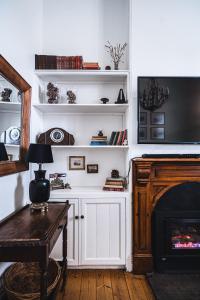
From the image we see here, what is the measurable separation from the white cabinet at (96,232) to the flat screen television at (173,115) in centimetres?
83

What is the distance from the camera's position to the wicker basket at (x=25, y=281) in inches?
62.6

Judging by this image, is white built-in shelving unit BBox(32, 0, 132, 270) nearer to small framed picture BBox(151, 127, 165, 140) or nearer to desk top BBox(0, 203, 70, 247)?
small framed picture BBox(151, 127, 165, 140)

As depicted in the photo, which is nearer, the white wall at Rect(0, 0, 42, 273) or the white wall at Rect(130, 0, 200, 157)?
the white wall at Rect(0, 0, 42, 273)

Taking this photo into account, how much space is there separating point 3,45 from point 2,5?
1.05 ft

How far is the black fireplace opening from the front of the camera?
2.35 meters

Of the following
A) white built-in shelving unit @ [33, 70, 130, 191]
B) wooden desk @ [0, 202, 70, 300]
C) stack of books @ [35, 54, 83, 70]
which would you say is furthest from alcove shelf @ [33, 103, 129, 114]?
wooden desk @ [0, 202, 70, 300]

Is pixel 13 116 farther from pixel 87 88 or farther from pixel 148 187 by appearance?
pixel 148 187

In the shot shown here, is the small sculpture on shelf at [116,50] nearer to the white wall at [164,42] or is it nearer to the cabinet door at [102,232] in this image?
the white wall at [164,42]

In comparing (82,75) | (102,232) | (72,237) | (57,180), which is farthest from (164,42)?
(72,237)

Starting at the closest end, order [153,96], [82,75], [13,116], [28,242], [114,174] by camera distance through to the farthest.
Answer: [28,242] < [13,116] < [153,96] < [82,75] < [114,174]

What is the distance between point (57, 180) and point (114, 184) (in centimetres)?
71

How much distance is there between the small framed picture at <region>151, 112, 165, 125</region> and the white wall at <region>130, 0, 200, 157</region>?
0.20 metres

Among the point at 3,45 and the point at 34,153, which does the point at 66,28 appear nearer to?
the point at 3,45

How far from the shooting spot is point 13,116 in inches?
74.5
